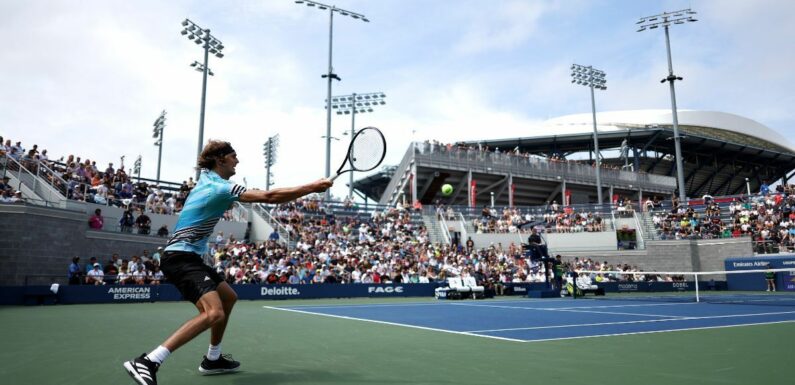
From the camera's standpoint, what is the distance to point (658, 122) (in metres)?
66.0

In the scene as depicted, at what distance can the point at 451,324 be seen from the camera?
1070 cm

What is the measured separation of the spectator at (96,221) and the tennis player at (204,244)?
19598 millimetres

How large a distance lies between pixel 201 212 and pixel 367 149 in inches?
125

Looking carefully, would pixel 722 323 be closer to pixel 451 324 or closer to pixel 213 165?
pixel 451 324

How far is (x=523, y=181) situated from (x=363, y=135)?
43.3 meters

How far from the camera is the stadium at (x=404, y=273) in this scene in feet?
17.7

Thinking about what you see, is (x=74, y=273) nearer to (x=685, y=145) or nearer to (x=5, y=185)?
(x=5, y=185)

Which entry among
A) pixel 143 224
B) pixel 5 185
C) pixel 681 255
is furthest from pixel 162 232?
pixel 681 255

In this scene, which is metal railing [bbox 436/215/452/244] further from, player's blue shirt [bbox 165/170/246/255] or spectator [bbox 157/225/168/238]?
player's blue shirt [bbox 165/170/246/255]

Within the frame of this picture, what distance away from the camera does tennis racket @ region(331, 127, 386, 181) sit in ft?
25.2

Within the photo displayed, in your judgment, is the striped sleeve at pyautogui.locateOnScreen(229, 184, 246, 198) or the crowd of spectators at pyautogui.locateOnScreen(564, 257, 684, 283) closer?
the striped sleeve at pyautogui.locateOnScreen(229, 184, 246, 198)

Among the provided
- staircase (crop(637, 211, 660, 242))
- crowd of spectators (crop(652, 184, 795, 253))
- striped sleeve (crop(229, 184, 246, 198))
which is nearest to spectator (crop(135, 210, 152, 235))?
striped sleeve (crop(229, 184, 246, 198))

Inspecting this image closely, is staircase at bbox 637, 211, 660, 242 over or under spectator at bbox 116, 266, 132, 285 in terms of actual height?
over

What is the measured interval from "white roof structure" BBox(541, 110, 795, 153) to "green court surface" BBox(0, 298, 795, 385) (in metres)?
54.6
